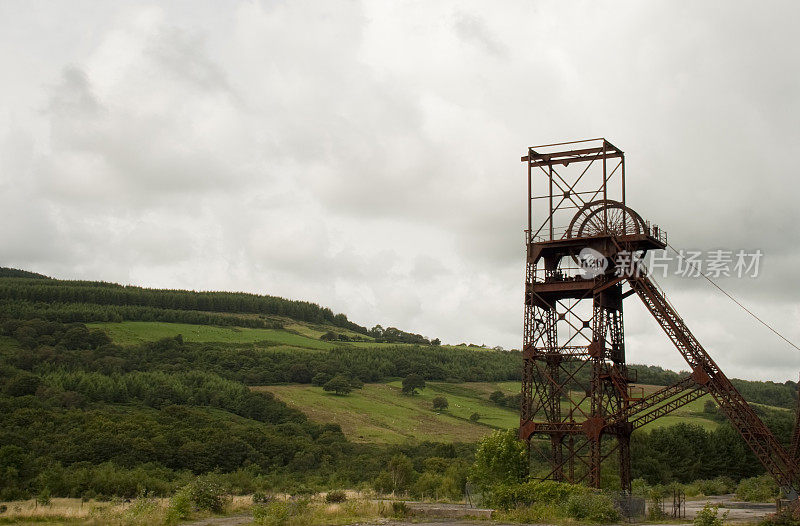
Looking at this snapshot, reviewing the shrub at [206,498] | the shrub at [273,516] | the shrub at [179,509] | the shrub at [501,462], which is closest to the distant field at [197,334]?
the shrub at [206,498]

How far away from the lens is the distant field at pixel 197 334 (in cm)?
16350

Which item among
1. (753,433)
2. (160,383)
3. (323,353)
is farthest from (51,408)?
(753,433)

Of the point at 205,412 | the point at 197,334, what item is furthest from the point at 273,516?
the point at 197,334

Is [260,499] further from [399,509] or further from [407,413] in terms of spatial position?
[407,413]

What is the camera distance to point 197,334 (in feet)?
575

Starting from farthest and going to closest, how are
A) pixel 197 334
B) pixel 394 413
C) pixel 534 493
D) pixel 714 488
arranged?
pixel 197 334, pixel 394 413, pixel 714 488, pixel 534 493

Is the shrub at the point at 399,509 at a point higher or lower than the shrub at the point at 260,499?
higher

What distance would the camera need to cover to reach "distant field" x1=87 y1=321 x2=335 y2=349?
163500 millimetres

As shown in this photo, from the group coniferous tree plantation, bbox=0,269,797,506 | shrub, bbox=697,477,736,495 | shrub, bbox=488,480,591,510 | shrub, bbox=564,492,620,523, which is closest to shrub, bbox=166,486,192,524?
shrub, bbox=488,480,591,510

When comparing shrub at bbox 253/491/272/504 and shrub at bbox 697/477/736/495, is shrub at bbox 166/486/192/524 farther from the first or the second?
shrub at bbox 697/477/736/495

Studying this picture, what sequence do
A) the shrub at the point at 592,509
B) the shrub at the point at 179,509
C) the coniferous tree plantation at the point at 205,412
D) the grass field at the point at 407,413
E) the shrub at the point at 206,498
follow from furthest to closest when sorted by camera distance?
the grass field at the point at 407,413, the coniferous tree plantation at the point at 205,412, the shrub at the point at 206,498, the shrub at the point at 179,509, the shrub at the point at 592,509

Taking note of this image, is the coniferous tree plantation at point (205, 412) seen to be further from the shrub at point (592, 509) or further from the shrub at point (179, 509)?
the shrub at point (592, 509)

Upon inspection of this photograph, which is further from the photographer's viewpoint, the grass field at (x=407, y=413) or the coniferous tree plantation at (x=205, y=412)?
the grass field at (x=407, y=413)

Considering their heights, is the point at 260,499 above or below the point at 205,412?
below
